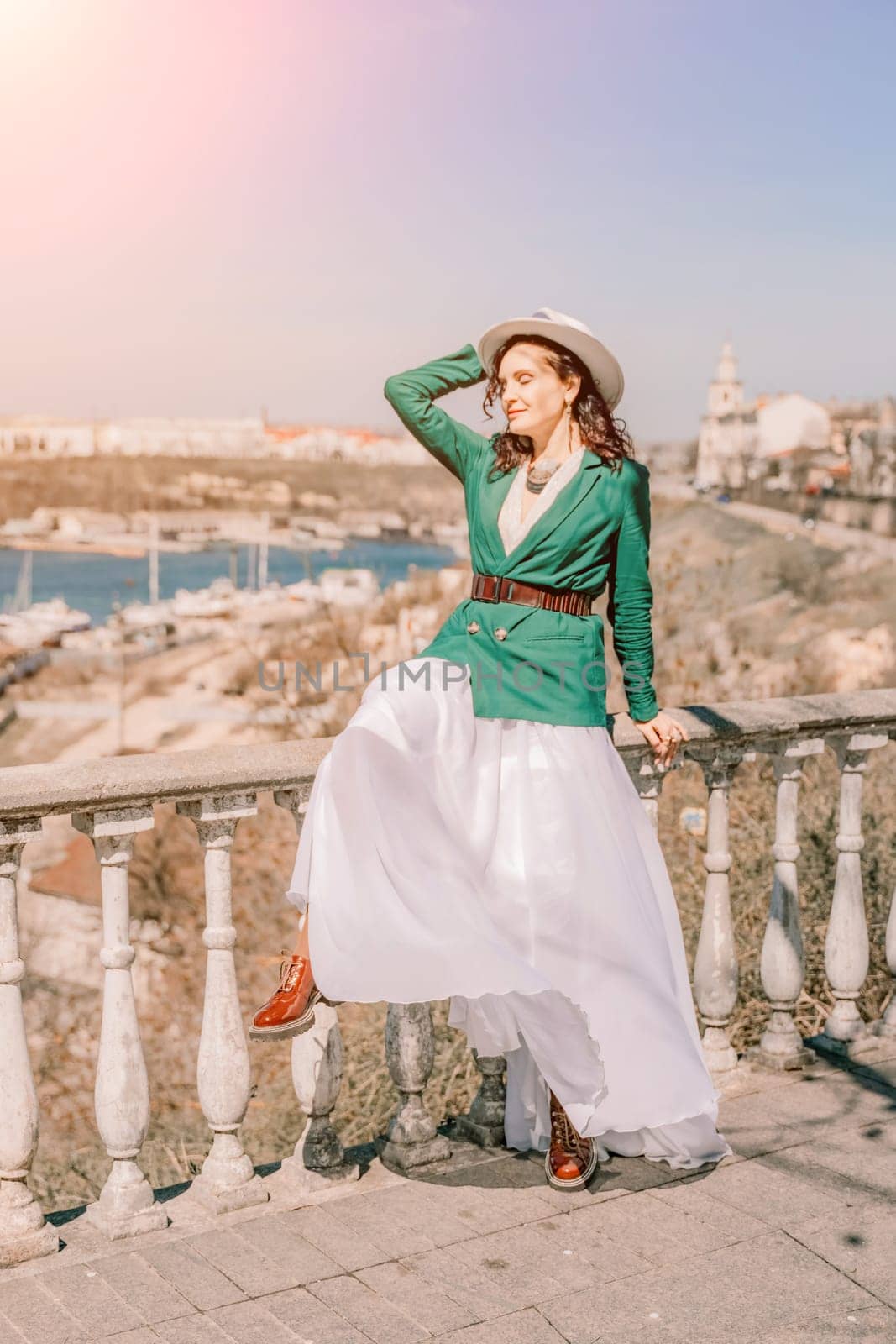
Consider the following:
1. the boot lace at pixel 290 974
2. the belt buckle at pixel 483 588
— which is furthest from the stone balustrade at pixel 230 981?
the belt buckle at pixel 483 588

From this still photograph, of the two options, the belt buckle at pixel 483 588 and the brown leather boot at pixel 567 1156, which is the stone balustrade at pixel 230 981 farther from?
the belt buckle at pixel 483 588

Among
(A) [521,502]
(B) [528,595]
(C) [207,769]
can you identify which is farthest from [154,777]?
(A) [521,502]

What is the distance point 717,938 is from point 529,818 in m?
1.09

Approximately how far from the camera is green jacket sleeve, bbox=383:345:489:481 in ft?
11.1

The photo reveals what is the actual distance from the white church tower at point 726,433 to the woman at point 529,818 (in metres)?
33.7

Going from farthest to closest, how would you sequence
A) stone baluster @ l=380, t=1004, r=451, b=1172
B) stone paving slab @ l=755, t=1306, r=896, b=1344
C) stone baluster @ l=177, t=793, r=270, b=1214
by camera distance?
stone baluster @ l=380, t=1004, r=451, b=1172, stone baluster @ l=177, t=793, r=270, b=1214, stone paving slab @ l=755, t=1306, r=896, b=1344

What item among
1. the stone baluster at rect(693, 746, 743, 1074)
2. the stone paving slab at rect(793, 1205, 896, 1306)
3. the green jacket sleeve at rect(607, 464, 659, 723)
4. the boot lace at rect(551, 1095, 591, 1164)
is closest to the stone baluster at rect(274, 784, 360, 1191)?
the boot lace at rect(551, 1095, 591, 1164)

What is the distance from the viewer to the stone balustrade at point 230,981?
2904 mm

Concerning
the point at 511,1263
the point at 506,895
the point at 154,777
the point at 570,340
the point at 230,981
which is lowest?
the point at 511,1263

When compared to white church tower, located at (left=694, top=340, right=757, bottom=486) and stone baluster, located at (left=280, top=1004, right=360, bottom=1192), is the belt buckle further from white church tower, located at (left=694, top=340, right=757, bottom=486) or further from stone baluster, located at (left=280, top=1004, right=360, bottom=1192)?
white church tower, located at (left=694, top=340, right=757, bottom=486)

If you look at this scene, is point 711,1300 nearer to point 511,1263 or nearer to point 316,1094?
point 511,1263

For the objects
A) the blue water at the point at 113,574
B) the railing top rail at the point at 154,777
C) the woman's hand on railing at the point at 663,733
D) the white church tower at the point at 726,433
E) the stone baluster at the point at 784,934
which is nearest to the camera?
the railing top rail at the point at 154,777

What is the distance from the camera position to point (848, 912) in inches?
167

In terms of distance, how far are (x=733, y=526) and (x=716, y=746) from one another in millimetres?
28384
